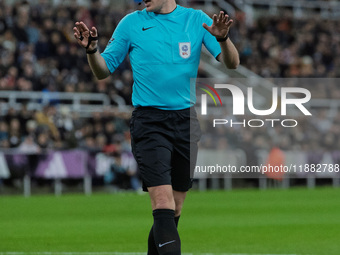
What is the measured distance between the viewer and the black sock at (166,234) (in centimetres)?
618

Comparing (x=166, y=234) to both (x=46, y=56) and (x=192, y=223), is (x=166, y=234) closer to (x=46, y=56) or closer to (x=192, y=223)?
(x=192, y=223)

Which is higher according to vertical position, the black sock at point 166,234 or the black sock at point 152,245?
the black sock at point 166,234

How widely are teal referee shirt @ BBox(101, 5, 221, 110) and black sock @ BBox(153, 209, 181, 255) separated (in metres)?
0.81

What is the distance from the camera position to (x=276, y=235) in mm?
11633

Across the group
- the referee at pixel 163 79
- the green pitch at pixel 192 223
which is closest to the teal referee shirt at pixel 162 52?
the referee at pixel 163 79

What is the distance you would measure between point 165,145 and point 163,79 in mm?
501

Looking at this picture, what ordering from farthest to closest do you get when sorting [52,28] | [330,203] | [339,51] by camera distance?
[339,51]
[52,28]
[330,203]

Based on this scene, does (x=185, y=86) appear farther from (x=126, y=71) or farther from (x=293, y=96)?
(x=293, y=96)

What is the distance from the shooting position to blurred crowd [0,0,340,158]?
21750mm

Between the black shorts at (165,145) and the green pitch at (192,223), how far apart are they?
3.15 m

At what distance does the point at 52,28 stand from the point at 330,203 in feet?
34.1

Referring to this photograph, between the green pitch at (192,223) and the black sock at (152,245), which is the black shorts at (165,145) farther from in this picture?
the green pitch at (192,223)

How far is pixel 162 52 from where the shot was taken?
21.4 feet

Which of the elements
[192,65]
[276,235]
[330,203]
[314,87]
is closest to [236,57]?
[192,65]
